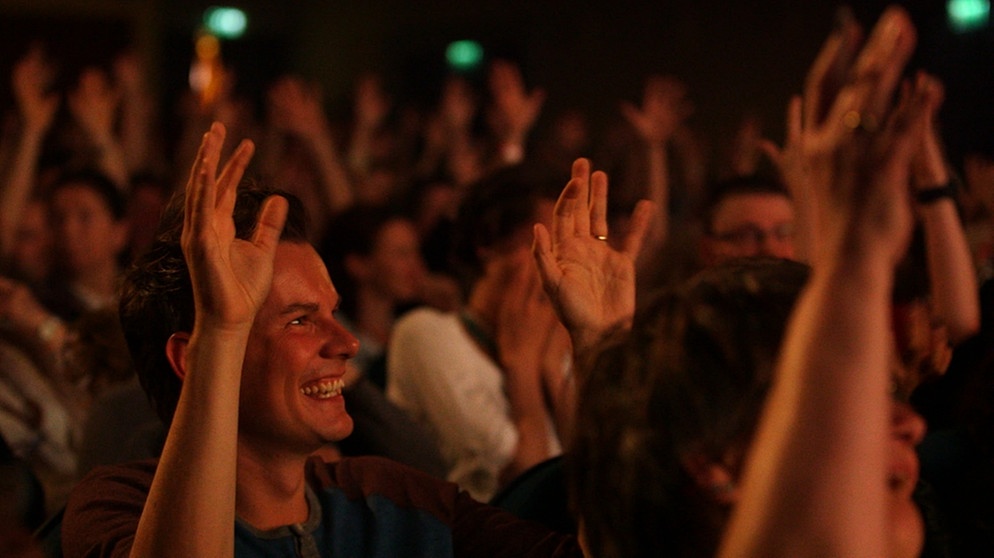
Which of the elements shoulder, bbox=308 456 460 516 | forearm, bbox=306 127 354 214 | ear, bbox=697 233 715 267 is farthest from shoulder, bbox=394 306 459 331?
forearm, bbox=306 127 354 214

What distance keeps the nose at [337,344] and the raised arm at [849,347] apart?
33.1 inches

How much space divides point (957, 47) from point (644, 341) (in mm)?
6000

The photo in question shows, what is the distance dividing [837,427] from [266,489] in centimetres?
89

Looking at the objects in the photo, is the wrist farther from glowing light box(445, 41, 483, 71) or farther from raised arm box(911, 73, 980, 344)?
glowing light box(445, 41, 483, 71)

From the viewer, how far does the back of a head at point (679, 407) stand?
911 millimetres

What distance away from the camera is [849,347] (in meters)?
0.77

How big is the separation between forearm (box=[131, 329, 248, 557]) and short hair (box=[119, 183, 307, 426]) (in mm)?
290

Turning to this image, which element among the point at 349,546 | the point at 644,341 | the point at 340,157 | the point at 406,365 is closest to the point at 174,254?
the point at 349,546

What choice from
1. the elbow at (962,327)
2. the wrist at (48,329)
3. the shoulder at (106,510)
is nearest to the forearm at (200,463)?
the shoulder at (106,510)

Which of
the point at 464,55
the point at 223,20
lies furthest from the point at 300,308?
the point at 223,20

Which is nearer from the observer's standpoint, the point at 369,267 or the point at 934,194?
the point at 934,194

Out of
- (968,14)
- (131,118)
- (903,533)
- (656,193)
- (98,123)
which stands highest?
(968,14)

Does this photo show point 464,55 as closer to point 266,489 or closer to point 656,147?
point 656,147

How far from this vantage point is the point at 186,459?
1.17 metres
